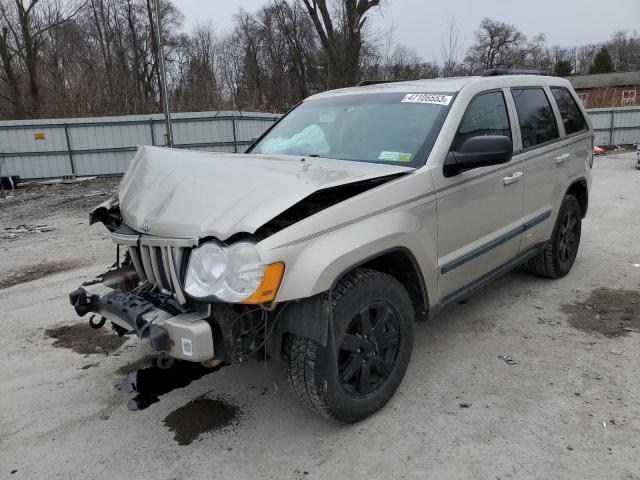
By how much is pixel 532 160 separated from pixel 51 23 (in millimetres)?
29319

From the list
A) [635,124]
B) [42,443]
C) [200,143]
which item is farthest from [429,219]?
[635,124]

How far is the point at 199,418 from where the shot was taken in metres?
→ 3.00

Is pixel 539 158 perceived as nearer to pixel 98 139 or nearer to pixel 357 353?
pixel 357 353

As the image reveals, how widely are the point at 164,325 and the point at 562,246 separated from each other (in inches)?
159

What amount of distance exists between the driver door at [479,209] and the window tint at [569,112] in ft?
3.58

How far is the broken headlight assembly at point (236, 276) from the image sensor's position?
2.32 m

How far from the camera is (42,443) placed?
9.27 feet

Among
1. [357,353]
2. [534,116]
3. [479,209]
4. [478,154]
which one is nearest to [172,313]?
[357,353]

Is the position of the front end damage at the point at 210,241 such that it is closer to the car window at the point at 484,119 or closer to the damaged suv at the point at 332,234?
the damaged suv at the point at 332,234

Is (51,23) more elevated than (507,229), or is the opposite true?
(51,23)

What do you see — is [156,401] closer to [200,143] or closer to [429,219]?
[429,219]

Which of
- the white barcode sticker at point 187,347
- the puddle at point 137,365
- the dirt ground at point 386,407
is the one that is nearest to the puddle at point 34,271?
the dirt ground at point 386,407

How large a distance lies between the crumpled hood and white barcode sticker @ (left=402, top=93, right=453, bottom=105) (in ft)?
2.27

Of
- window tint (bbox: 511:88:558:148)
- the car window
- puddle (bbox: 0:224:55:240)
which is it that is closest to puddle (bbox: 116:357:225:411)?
the car window
